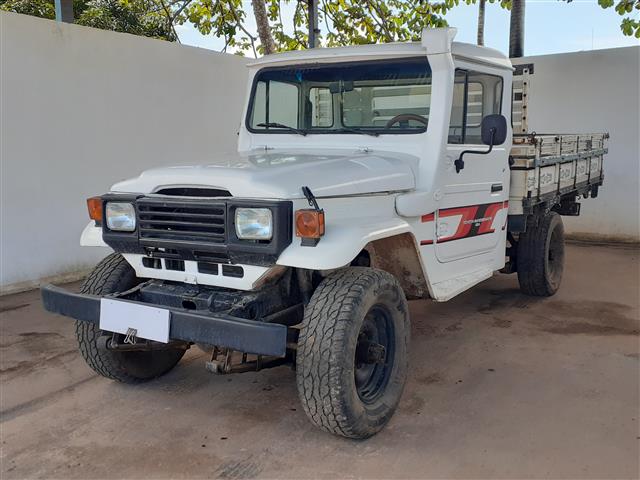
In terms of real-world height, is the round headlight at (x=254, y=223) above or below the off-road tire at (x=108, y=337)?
above

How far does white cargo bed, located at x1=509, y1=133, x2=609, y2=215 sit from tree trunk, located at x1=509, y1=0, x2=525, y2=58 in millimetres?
3693

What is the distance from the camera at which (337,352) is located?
274 cm

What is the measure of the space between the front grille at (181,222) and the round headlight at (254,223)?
3.2 inches

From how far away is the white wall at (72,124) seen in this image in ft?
18.8

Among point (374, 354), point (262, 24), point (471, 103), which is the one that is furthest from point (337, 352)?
point (262, 24)

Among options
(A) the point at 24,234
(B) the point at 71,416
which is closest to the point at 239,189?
(B) the point at 71,416

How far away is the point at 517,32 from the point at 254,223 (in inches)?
335

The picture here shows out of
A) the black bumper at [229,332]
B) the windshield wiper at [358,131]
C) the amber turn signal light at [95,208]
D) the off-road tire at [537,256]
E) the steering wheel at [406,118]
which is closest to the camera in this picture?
the black bumper at [229,332]

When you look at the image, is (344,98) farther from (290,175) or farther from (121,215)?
(121,215)

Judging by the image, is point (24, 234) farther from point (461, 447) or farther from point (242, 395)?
point (461, 447)

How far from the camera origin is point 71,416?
133 inches

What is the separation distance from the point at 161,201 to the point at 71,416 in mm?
1323

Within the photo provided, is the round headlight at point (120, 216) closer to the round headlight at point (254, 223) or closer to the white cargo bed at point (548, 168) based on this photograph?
the round headlight at point (254, 223)

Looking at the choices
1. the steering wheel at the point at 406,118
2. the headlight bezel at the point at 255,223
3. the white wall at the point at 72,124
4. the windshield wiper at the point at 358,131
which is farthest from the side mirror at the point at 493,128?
the white wall at the point at 72,124
